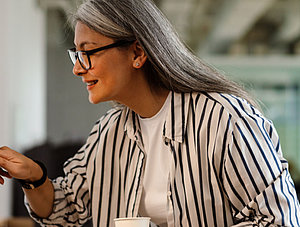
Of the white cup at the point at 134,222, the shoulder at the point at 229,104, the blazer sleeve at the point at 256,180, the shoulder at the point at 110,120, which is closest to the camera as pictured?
the white cup at the point at 134,222

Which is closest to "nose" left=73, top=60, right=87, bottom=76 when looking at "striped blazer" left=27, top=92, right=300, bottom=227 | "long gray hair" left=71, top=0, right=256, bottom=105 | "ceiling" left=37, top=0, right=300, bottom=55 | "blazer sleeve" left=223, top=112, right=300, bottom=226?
"long gray hair" left=71, top=0, right=256, bottom=105

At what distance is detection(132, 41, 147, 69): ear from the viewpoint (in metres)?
1.58

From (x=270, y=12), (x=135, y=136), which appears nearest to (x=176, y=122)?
(x=135, y=136)

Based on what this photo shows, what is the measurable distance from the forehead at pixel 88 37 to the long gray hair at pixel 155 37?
0.04ft

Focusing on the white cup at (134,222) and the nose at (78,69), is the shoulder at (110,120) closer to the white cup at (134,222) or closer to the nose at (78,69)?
the nose at (78,69)

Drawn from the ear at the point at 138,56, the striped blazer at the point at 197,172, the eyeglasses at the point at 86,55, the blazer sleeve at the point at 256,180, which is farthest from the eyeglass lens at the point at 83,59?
the blazer sleeve at the point at 256,180

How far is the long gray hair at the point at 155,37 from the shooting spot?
152 cm

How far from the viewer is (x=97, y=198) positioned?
169 cm

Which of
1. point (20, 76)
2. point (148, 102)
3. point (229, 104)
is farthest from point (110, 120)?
point (20, 76)

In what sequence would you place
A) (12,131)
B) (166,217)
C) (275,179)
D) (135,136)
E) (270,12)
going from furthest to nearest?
(270,12)
(12,131)
(135,136)
(166,217)
(275,179)

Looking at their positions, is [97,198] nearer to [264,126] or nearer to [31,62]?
[264,126]

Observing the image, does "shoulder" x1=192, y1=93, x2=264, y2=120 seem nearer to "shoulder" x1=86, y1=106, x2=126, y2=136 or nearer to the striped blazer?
the striped blazer

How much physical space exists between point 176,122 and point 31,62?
453 centimetres

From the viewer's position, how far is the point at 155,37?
5.01 feet
